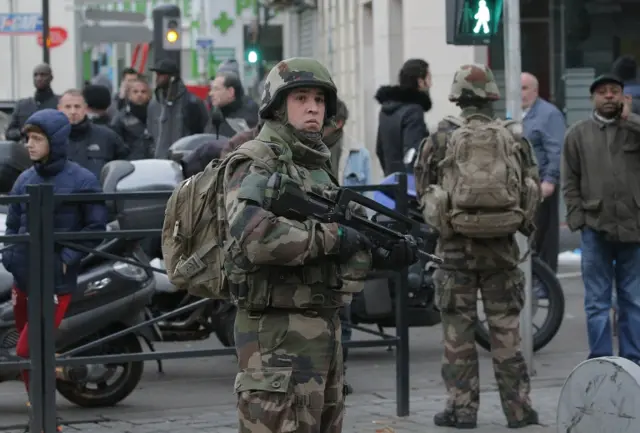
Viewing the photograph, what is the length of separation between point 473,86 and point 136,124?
7.42 meters

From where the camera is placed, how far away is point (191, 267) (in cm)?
588

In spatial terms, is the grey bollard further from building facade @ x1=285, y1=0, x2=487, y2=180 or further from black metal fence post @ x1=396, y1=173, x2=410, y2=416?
building facade @ x1=285, y1=0, x2=487, y2=180

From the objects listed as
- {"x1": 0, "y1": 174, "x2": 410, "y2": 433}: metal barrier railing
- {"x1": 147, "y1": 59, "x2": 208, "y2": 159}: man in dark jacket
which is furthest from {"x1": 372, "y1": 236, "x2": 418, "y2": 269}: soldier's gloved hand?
{"x1": 147, "y1": 59, "x2": 208, "y2": 159}: man in dark jacket

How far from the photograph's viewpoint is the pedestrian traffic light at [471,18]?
34.1ft

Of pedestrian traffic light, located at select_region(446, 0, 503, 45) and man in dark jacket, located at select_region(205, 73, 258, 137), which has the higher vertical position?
pedestrian traffic light, located at select_region(446, 0, 503, 45)

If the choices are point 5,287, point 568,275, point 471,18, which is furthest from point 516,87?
point 568,275

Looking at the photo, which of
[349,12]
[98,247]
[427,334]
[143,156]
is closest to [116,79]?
[349,12]

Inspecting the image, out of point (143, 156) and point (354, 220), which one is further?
point (143, 156)

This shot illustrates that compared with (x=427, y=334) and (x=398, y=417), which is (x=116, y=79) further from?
(x=398, y=417)

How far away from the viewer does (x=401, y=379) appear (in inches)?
357

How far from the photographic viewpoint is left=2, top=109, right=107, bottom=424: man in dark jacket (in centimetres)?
845

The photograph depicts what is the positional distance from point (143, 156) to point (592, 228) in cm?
585

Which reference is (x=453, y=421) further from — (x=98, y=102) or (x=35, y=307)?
(x=98, y=102)

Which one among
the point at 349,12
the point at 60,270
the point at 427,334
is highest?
the point at 349,12
